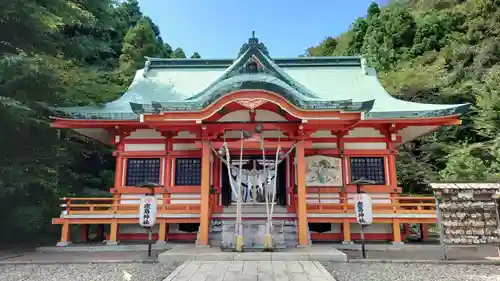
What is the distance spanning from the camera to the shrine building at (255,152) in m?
8.33

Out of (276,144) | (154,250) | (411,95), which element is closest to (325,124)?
(276,144)

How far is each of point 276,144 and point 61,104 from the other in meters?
7.61

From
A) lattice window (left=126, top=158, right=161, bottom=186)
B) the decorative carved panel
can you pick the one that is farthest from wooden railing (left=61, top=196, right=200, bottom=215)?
the decorative carved panel

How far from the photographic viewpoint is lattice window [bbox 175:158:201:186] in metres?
10.2

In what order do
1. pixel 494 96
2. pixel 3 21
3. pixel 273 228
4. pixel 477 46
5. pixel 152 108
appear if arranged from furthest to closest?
pixel 477 46 → pixel 494 96 → pixel 3 21 → pixel 273 228 → pixel 152 108

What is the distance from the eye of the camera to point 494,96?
13.9 meters

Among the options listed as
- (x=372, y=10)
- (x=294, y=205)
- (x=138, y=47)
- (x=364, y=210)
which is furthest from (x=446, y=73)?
(x=138, y=47)

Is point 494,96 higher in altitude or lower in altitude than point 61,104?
higher

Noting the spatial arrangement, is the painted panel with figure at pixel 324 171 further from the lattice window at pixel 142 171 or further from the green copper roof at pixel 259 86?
the lattice window at pixel 142 171

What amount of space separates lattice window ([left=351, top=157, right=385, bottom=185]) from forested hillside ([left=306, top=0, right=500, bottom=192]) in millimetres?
3492

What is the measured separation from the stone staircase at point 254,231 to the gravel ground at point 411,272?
1880 millimetres

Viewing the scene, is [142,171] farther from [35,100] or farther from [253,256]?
[253,256]

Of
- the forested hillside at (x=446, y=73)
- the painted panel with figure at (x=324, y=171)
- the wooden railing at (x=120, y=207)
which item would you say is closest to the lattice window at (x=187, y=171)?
the wooden railing at (x=120, y=207)

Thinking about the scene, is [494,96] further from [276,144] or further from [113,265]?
[113,265]
